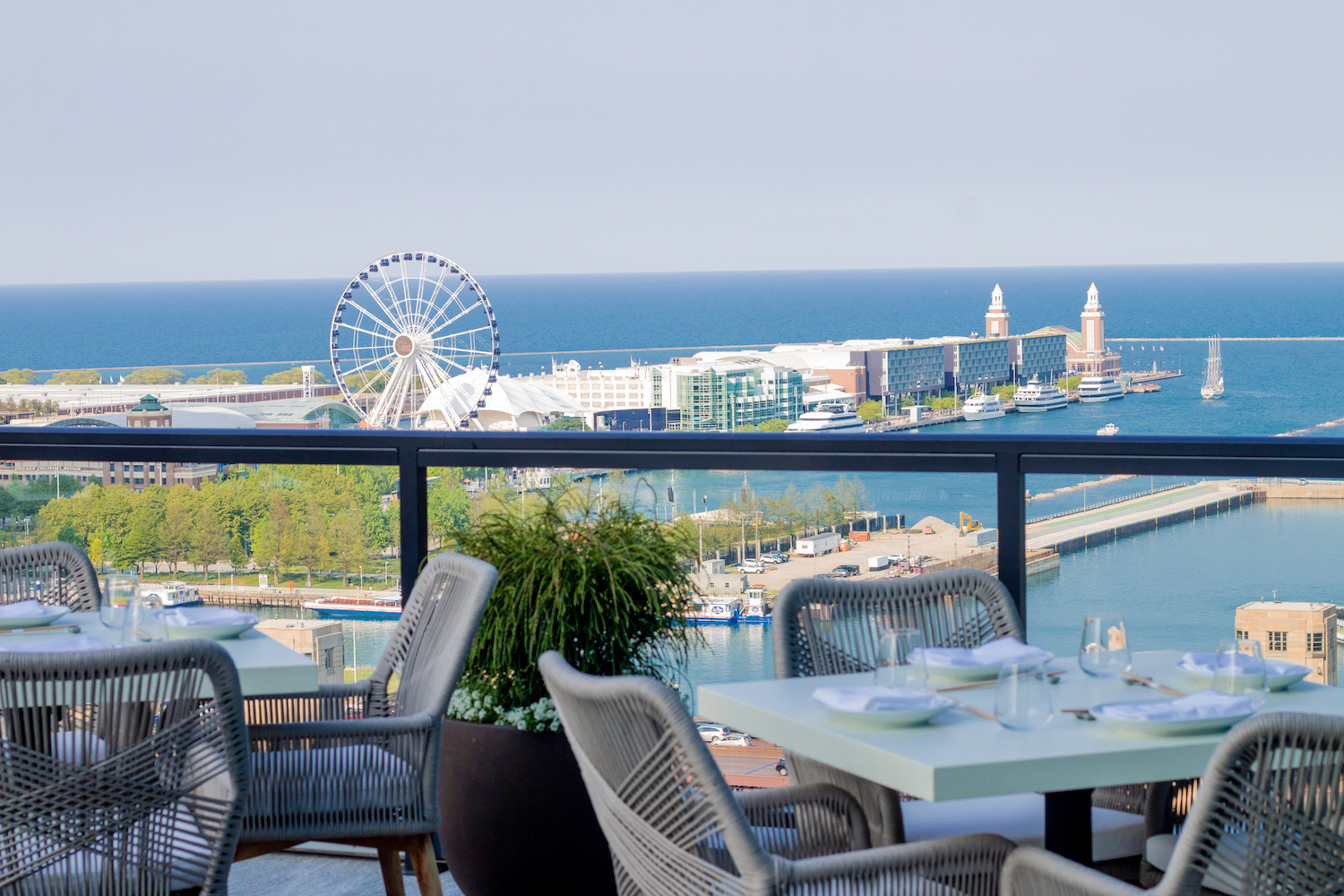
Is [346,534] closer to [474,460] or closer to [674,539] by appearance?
[474,460]

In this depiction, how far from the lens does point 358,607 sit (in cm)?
318

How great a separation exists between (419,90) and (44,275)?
2412 cm

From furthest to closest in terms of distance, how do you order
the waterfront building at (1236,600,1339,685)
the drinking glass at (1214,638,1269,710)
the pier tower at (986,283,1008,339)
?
the pier tower at (986,283,1008,339)
the waterfront building at (1236,600,1339,685)
the drinking glass at (1214,638,1269,710)

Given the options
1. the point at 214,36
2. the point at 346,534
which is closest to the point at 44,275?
the point at 214,36

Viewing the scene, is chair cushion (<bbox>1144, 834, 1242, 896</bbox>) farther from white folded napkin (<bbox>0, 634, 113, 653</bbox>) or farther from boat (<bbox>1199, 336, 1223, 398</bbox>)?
boat (<bbox>1199, 336, 1223, 398</bbox>)

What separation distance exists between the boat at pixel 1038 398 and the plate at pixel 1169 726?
53.3 meters

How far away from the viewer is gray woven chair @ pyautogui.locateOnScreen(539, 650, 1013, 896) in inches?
61.3

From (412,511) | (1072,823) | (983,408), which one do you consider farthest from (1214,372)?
(1072,823)

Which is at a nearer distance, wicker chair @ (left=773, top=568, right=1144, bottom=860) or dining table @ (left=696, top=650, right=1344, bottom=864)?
dining table @ (left=696, top=650, right=1344, bottom=864)

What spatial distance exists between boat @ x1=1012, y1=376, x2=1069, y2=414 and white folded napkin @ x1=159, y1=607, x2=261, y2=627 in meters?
52.9

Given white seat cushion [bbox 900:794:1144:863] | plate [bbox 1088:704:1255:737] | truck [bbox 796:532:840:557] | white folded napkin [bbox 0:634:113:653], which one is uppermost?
truck [bbox 796:532:840:557]

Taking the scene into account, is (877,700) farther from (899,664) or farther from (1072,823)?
(1072,823)

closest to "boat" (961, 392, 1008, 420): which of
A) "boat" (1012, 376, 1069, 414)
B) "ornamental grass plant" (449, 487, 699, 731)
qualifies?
"boat" (1012, 376, 1069, 414)

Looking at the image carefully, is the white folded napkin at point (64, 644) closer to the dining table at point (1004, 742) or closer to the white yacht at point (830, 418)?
the dining table at point (1004, 742)
